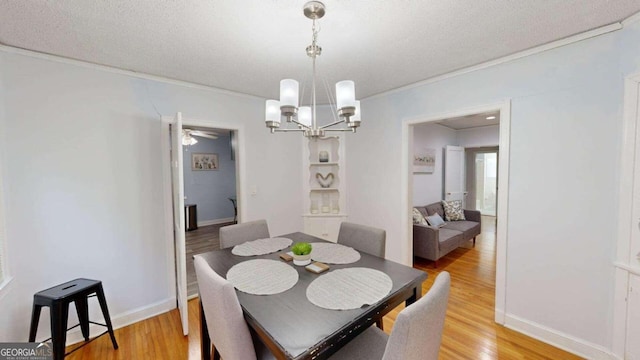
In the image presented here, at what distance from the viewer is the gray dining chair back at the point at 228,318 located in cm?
109

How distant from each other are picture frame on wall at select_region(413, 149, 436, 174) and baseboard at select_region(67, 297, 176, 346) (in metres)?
4.11

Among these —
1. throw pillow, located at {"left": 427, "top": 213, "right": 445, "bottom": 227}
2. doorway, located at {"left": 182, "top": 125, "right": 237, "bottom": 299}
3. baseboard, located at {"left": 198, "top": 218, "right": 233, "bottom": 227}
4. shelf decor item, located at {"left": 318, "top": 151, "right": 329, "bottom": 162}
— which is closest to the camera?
shelf decor item, located at {"left": 318, "top": 151, "right": 329, "bottom": 162}

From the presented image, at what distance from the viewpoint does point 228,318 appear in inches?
43.3

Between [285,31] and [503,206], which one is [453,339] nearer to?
A: [503,206]

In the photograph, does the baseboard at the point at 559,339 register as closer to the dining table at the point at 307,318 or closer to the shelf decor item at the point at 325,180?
the dining table at the point at 307,318

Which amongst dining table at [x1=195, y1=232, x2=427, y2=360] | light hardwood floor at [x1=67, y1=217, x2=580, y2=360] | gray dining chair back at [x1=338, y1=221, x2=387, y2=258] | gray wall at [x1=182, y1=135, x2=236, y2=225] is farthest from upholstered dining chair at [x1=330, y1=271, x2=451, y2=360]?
gray wall at [x1=182, y1=135, x2=236, y2=225]

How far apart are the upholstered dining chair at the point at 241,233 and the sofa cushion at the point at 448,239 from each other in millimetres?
2419

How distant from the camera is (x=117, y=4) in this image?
1.35 metres

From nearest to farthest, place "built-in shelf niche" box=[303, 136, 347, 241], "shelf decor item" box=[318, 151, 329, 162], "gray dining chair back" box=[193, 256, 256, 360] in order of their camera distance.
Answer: "gray dining chair back" box=[193, 256, 256, 360] < "built-in shelf niche" box=[303, 136, 347, 241] < "shelf decor item" box=[318, 151, 329, 162]

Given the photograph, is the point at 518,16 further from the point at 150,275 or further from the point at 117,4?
the point at 150,275

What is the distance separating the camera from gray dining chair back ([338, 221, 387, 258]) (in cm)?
196

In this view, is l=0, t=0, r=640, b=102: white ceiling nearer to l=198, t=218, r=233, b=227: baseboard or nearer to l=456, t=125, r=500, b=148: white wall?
l=456, t=125, r=500, b=148: white wall

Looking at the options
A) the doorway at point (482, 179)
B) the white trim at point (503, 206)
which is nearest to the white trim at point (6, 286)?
the white trim at point (503, 206)

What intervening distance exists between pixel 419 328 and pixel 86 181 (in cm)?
267
